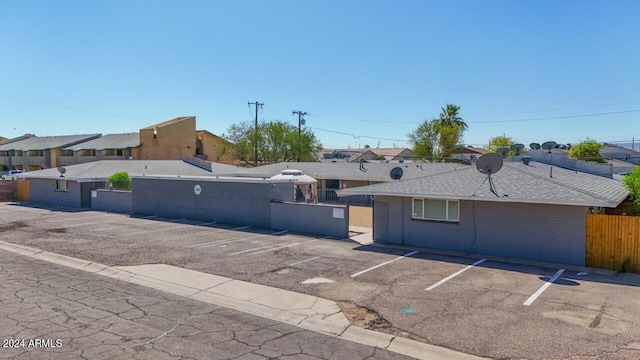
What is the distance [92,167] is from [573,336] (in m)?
39.6

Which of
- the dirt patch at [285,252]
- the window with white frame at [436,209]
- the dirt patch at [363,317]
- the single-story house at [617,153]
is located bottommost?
the dirt patch at [363,317]

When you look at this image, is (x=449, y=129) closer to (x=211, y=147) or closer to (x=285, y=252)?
(x=211, y=147)

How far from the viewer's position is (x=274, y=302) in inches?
438

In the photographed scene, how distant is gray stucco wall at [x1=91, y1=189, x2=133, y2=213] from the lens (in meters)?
31.4

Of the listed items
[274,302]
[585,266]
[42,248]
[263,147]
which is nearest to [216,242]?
[42,248]

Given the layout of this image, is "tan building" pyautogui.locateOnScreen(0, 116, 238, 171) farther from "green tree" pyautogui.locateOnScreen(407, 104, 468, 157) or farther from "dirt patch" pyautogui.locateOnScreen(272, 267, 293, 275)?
"dirt patch" pyautogui.locateOnScreen(272, 267, 293, 275)

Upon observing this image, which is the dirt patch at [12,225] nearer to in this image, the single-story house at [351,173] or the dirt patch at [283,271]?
the dirt patch at [283,271]

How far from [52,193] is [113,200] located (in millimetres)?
8645

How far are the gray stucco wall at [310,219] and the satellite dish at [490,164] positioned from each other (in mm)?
6066

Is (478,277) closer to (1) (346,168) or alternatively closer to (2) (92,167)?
(1) (346,168)

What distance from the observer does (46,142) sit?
82812 millimetres

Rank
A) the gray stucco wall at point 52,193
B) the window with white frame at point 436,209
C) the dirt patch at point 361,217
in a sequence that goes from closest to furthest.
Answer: the window with white frame at point 436,209, the dirt patch at point 361,217, the gray stucco wall at point 52,193

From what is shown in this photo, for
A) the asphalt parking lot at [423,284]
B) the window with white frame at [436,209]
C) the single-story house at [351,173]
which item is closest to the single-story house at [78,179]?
the single-story house at [351,173]

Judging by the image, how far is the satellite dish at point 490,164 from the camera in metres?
17.7
